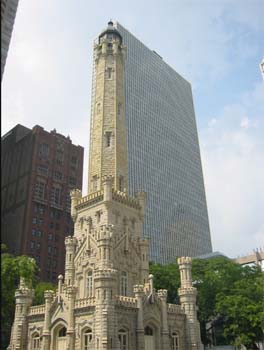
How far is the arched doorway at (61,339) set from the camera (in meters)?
39.3

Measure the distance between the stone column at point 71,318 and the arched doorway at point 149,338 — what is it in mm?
7535

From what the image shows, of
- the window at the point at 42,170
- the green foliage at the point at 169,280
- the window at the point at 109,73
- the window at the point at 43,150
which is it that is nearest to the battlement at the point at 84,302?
the green foliage at the point at 169,280

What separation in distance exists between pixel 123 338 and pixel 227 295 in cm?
2409

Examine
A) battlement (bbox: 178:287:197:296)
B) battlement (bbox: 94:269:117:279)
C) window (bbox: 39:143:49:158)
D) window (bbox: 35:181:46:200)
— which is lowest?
battlement (bbox: 178:287:197:296)

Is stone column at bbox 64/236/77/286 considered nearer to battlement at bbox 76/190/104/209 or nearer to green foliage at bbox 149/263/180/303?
battlement at bbox 76/190/104/209

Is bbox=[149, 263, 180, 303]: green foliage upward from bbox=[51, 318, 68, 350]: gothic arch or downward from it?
upward

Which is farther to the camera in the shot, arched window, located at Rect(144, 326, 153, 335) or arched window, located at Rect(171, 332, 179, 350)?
arched window, located at Rect(171, 332, 179, 350)

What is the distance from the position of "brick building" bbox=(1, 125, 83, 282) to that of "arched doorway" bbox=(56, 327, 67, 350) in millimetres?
46524

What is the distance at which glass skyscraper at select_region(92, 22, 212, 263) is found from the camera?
137 metres

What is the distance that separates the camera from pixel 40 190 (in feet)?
323

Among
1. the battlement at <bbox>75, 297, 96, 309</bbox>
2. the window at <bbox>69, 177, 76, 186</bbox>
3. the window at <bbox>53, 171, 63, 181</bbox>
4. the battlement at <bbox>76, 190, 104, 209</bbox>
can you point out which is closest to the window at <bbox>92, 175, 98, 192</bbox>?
the battlement at <bbox>76, 190, 104, 209</bbox>

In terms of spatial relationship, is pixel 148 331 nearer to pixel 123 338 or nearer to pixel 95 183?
pixel 123 338

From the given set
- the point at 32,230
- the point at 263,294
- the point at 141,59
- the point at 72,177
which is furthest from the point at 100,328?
the point at 141,59

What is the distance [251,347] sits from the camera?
5219 cm
